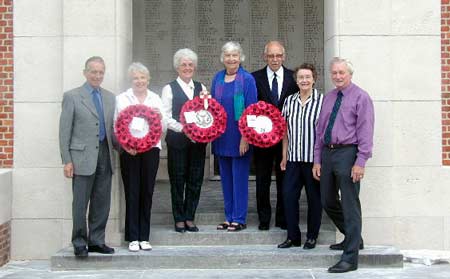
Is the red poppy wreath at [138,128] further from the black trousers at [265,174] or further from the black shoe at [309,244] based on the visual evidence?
the black shoe at [309,244]

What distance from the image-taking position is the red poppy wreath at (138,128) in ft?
23.7

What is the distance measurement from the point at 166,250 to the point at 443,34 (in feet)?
13.0

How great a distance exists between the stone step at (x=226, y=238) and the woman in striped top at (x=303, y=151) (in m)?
0.33

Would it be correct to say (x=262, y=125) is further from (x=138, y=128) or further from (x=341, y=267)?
(x=341, y=267)

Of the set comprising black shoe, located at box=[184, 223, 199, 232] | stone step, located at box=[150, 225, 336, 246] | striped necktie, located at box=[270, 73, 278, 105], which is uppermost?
striped necktie, located at box=[270, 73, 278, 105]

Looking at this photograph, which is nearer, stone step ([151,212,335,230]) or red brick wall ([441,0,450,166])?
red brick wall ([441,0,450,166])

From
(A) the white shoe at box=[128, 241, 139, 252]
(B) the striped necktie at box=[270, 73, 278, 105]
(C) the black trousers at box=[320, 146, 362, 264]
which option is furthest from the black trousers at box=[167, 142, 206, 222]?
(C) the black trousers at box=[320, 146, 362, 264]

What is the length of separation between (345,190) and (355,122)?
677mm

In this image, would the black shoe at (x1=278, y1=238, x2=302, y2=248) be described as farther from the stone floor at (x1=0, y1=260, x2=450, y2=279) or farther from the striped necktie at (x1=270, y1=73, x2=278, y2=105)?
the striped necktie at (x1=270, y1=73, x2=278, y2=105)

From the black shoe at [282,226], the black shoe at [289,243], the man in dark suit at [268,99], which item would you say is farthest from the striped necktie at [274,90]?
the black shoe at [289,243]

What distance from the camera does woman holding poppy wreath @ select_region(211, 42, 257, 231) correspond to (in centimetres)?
773

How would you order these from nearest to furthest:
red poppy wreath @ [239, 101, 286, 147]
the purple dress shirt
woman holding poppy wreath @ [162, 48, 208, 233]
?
the purple dress shirt, red poppy wreath @ [239, 101, 286, 147], woman holding poppy wreath @ [162, 48, 208, 233]

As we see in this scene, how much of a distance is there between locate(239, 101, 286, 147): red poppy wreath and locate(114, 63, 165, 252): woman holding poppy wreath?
90 centimetres

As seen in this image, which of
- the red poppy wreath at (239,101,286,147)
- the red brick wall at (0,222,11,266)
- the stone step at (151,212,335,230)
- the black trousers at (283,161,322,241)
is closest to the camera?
the black trousers at (283,161,322,241)
